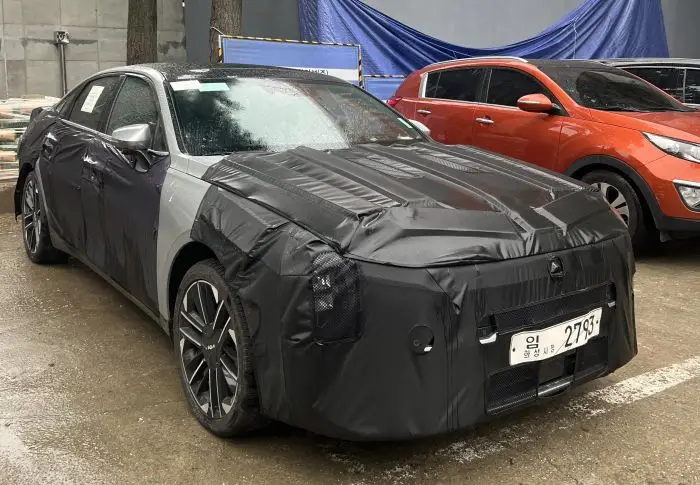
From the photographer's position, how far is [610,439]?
Answer: 2.97 meters

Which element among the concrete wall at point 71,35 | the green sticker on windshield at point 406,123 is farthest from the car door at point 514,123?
the concrete wall at point 71,35

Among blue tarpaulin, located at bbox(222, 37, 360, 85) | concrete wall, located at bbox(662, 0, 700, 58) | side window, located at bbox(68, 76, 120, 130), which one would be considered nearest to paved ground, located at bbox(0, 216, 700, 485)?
side window, located at bbox(68, 76, 120, 130)

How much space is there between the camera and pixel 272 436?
296cm

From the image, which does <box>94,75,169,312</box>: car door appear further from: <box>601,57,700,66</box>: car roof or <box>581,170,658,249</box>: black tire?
<box>601,57,700,66</box>: car roof

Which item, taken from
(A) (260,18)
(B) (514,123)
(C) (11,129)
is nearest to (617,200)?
(B) (514,123)

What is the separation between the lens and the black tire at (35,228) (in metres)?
5.19

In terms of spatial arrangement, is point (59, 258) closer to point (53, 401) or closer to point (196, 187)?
point (53, 401)

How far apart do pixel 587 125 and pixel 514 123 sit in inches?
30.1

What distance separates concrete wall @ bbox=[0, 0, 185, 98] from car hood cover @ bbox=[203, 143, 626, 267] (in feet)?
27.2

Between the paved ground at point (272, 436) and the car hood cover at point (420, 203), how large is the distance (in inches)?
33.6

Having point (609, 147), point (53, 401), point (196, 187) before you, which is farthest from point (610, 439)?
point (609, 147)

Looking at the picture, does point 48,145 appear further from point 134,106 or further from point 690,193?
point 690,193

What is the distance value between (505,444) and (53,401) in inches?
81.3

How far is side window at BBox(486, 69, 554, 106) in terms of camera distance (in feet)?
21.8
